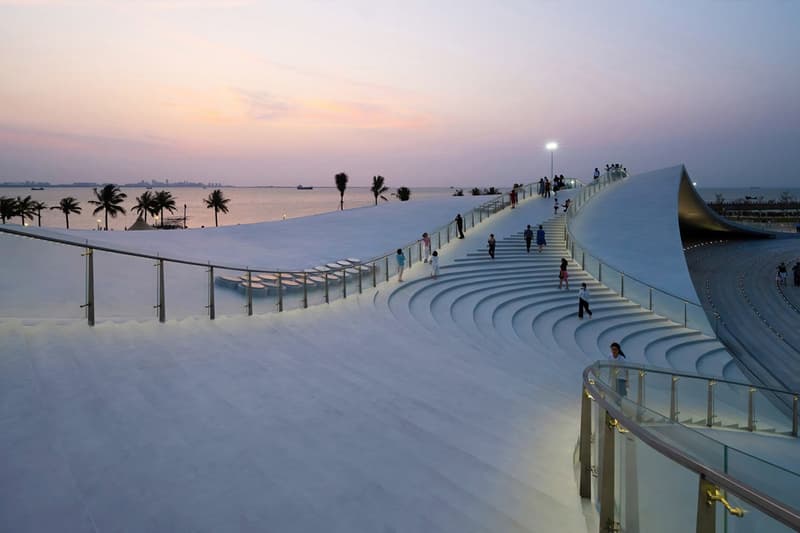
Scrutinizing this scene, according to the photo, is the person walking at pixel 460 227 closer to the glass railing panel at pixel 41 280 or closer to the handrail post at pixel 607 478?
the glass railing panel at pixel 41 280

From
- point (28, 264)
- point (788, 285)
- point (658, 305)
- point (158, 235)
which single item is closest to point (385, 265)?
point (658, 305)

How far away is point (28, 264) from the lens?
5.36 m

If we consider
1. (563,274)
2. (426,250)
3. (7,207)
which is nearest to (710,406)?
(563,274)

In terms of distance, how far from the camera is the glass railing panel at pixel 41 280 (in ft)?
17.0

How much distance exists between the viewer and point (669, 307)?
13680 mm

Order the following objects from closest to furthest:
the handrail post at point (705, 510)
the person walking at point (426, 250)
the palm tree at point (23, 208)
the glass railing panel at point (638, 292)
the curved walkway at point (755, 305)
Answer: the handrail post at point (705, 510) < the curved walkway at point (755, 305) < the glass railing panel at point (638, 292) < the person walking at point (426, 250) < the palm tree at point (23, 208)

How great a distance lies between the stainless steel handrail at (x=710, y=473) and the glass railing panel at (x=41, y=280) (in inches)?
220

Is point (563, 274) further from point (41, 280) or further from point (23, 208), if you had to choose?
point (23, 208)

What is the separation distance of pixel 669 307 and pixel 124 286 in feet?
42.5

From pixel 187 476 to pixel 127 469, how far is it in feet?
1.20

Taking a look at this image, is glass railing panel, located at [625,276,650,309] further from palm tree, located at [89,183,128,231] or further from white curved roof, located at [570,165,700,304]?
palm tree, located at [89,183,128,231]

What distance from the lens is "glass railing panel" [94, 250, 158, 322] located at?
609 centimetres

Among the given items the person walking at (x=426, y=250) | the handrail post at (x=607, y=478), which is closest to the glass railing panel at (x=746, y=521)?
the handrail post at (x=607, y=478)

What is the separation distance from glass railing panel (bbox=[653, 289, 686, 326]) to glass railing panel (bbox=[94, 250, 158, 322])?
41.0ft
